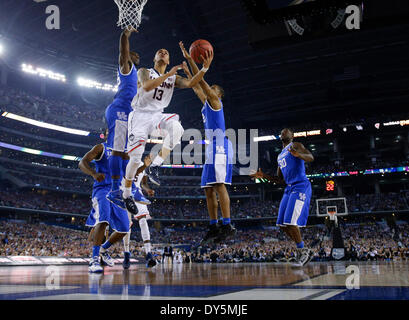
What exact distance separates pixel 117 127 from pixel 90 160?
0.80 m

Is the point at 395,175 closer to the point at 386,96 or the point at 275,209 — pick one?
the point at 386,96

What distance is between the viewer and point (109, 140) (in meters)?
4.91

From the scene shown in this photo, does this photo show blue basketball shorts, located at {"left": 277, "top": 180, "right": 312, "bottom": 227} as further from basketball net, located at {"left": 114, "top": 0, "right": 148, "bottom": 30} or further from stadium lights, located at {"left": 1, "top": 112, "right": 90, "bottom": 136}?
stadium lights, located at {"left": 1, "top": 112, "right": 90, "bottom": 136}

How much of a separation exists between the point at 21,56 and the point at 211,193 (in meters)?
38.0

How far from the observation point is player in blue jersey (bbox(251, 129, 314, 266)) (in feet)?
19.2

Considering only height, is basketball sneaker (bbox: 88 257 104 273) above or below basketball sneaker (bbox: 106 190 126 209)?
below

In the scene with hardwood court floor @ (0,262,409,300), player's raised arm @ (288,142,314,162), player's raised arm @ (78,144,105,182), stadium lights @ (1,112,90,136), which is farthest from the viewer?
stadium lights @ (1,112,90,136)

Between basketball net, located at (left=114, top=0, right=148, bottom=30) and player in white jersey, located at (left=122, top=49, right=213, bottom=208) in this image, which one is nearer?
player in white jersey, located at (left=122, top=49, right=213, bottom=208)

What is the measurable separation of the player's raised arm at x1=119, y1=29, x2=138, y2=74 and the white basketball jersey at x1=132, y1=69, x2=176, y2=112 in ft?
1.12

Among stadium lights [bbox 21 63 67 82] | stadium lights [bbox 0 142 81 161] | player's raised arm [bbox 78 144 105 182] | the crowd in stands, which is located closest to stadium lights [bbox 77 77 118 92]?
stadium lights [bbox 21 63 67 82]

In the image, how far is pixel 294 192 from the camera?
599 cm

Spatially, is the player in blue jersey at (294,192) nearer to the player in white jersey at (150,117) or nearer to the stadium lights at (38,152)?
the player in white jersey at (150,117)

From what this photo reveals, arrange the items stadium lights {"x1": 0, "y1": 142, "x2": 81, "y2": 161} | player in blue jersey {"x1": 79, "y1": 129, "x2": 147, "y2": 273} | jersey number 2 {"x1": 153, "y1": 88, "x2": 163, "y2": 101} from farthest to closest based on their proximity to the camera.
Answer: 1. stadium lights {"x1": 0, "y1": 142, "x2": 81, "y2": 161}
2. player in blue jersey {"x1": 79, "y1": 129, "x2": 147, "y2": 273}
3. jersey number 2 {"x1": 153, "y1": 88, "x2": 163, "y2": 101}
